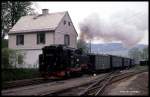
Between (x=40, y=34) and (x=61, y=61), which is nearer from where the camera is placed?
(x=61, y=61)

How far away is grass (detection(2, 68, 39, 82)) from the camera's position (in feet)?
86.4

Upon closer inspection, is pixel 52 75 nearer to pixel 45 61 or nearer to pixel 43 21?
pixel 45 61

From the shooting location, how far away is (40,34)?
4441 centimetres

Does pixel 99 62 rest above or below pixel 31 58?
below

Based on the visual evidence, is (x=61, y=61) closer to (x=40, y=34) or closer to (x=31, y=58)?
(x=31, y=58)

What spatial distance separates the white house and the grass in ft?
36.9

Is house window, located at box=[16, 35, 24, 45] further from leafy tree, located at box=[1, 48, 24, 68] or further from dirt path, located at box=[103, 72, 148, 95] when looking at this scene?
dirt path, located at box=[103, 72, 148, 95]

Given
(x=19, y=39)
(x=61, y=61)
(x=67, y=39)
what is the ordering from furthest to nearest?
(x=67, y=39)
(x=19, y=39)
(x=61, y=61)

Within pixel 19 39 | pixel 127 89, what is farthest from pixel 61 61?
pixel 19 39

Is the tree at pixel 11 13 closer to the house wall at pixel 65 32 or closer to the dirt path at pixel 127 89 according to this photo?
the house wall at pixel 65 32

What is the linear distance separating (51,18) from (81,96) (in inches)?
1254

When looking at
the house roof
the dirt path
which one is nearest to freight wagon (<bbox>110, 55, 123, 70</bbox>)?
the house roof

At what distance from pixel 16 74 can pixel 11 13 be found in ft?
108

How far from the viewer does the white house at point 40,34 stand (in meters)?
43.4
